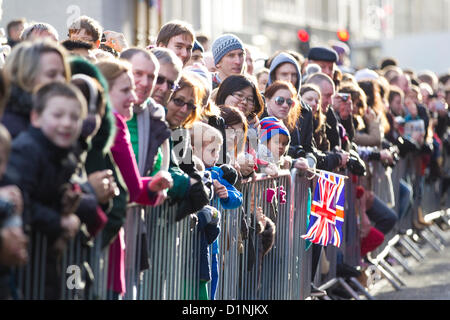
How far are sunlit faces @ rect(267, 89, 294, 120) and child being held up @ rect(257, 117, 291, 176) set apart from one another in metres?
0.46

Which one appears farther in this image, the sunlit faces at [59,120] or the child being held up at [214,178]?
the child being held up at [214,178]

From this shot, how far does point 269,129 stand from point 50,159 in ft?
13.2

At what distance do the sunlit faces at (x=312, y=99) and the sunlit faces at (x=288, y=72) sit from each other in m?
0.16

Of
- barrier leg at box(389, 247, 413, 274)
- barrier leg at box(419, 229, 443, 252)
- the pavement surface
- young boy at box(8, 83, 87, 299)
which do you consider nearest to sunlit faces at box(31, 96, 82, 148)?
young boy at box(8, 83, 87, 299)

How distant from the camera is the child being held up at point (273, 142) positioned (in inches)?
315

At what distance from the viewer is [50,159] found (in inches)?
166

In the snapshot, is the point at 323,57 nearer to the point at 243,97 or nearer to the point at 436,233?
the point at 243,97

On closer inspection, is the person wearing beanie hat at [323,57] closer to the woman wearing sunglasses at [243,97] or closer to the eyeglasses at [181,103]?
the woman wearing sunglasses at [243,97]

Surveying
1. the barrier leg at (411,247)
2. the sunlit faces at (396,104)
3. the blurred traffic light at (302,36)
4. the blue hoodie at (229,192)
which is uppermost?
A: the blurred traffic light at (302,36)

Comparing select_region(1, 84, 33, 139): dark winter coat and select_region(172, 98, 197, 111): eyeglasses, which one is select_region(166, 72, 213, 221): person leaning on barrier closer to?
select_region(172, 98, 197, 111): eyeglasses

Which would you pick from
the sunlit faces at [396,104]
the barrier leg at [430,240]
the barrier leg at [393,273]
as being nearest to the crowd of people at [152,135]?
the barrier leg at [393,273]

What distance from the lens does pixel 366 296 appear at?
1013 centimetres

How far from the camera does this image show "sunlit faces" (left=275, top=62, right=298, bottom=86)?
9.60 metres

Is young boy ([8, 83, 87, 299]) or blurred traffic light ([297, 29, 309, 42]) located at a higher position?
blurred traffic light ([297, 29, 309, 42])
